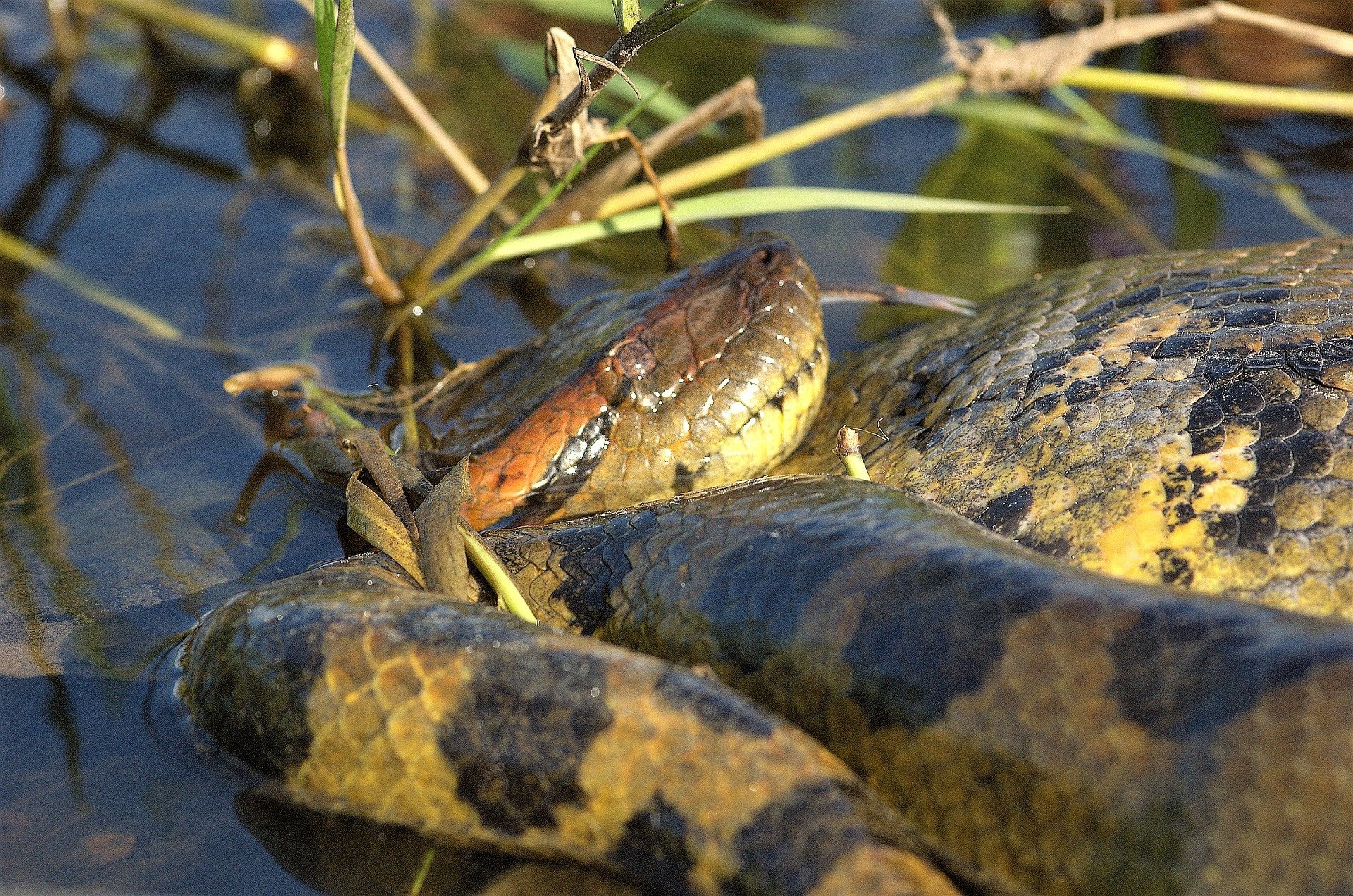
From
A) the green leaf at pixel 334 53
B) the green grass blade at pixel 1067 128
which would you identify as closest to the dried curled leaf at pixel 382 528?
the green leaf at pixel 334 53

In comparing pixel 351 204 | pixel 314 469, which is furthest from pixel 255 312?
pixel 314 469

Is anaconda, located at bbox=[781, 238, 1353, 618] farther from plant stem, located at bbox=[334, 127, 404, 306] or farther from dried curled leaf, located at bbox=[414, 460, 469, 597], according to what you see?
plant stem, located at bbox=[334, 127, 404, 306]

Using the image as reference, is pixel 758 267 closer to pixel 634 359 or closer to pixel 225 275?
pixel 634 359

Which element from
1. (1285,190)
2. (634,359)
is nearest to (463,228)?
(634,359)

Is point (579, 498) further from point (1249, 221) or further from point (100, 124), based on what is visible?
point (100, 124)

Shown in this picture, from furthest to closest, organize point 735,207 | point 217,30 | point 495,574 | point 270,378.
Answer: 1. point 217,30
2. point 735,207
3. point 270,378
4. point 495,574

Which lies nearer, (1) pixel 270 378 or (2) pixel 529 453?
(2) pixel 529 453
